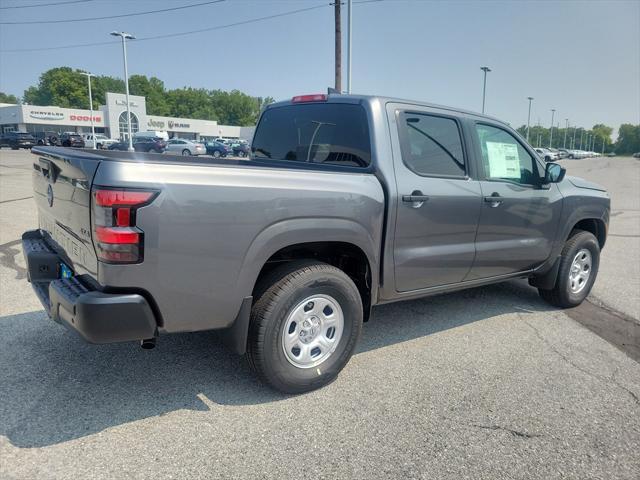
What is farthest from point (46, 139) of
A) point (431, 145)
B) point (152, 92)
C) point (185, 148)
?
point (152, 92)

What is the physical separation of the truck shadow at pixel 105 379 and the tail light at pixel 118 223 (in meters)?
1.02

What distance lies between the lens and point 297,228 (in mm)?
2971

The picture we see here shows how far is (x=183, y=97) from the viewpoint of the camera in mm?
128375

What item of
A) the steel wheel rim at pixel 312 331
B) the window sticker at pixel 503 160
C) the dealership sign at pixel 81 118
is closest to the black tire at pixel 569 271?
the window sticker at pixel 503 160

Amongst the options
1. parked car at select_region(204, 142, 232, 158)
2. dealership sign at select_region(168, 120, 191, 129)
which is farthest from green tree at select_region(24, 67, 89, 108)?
parked car at select_region(204, 142, 232, 158)

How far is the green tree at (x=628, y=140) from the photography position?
14762 cm

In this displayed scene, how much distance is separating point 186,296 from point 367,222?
1298 millimetres

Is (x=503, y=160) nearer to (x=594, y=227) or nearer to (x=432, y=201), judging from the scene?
(x=432, y=201)

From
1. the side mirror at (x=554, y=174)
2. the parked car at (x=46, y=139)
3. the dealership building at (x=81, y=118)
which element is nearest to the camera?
the side mirror at (x=554, y=174)

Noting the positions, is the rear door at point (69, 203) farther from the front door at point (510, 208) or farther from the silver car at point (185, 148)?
the silver car at point (185, 148)

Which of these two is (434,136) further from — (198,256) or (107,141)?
(107,141)

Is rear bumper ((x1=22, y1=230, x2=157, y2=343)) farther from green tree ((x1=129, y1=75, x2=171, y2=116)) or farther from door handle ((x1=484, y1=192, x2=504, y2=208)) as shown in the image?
green tree ((x1=129, y1=75, x2=171, y2=116))

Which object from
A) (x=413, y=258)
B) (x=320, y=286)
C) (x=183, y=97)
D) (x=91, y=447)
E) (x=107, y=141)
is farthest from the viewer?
(x=183, y=97)

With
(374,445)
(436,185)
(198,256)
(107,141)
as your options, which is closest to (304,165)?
(436,185)
